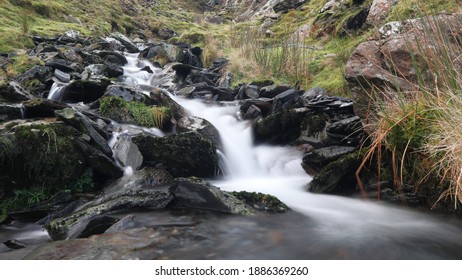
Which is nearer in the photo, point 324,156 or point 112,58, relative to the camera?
point 324,156

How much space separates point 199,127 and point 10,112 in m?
3.14

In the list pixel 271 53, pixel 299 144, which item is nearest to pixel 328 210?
pixel 299 144

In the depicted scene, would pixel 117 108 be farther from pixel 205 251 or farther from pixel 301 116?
pixel 205 251

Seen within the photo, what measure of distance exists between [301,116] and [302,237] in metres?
3.51

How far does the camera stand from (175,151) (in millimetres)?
4797

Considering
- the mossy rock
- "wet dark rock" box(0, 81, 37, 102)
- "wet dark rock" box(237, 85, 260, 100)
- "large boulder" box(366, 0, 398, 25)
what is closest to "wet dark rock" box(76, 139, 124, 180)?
the mossy rock

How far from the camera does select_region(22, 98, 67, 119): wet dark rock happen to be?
207 inches

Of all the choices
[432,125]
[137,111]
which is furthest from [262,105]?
[432,125]

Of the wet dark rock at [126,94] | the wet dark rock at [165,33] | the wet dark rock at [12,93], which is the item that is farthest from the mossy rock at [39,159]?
the wet dark rock at [165,33]

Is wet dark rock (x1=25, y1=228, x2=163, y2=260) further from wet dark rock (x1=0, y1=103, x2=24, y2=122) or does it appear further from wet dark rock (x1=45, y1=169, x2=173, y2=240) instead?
wet dark rock (x1=0, y1=103, x2=24, y2=122)

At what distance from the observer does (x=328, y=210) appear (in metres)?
3.81

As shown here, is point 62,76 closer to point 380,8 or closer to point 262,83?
point 262,83

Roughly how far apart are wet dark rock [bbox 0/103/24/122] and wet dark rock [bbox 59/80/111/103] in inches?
94.2

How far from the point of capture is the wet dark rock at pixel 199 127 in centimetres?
615
